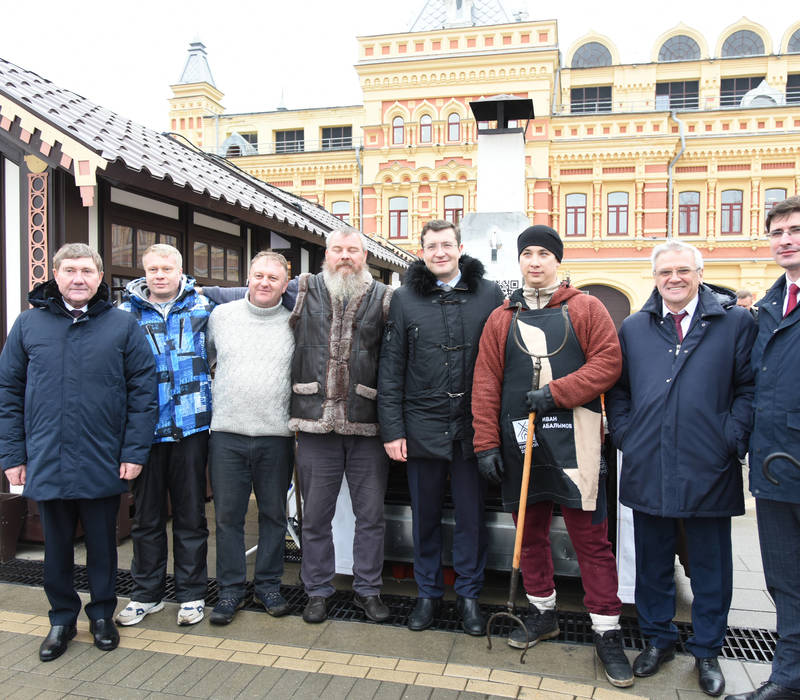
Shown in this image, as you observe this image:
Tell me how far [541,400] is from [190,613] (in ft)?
7.61

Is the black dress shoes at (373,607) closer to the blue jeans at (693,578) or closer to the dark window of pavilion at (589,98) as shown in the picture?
the blue jeans at (693,578)

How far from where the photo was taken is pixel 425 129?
2741 cm

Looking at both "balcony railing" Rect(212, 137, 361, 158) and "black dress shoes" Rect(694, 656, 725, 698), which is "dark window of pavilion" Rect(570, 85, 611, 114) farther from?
"black dress shoes" Rect(694, 656, 725, 698)

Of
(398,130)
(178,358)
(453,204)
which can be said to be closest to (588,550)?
(178,358)

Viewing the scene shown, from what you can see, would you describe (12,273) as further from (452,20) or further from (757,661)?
(452,20)

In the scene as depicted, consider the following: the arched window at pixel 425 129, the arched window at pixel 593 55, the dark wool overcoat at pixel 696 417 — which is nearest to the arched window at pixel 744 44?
the arched window at pixel 593 55

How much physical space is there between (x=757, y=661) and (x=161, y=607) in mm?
3304

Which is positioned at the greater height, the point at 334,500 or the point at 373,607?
the point at 334,500

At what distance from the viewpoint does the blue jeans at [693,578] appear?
3.15 metres

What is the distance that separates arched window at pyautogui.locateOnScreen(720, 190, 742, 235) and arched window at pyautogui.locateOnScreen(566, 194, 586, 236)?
535cm

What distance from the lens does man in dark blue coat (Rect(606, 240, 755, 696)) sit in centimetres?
306

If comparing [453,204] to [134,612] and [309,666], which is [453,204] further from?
[309,666]

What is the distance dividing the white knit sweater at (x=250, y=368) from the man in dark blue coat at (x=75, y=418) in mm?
398

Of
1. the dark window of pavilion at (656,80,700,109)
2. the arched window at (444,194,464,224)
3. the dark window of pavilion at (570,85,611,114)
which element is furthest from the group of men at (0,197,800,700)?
the dark window of pavilion at (656,80,700,109)
